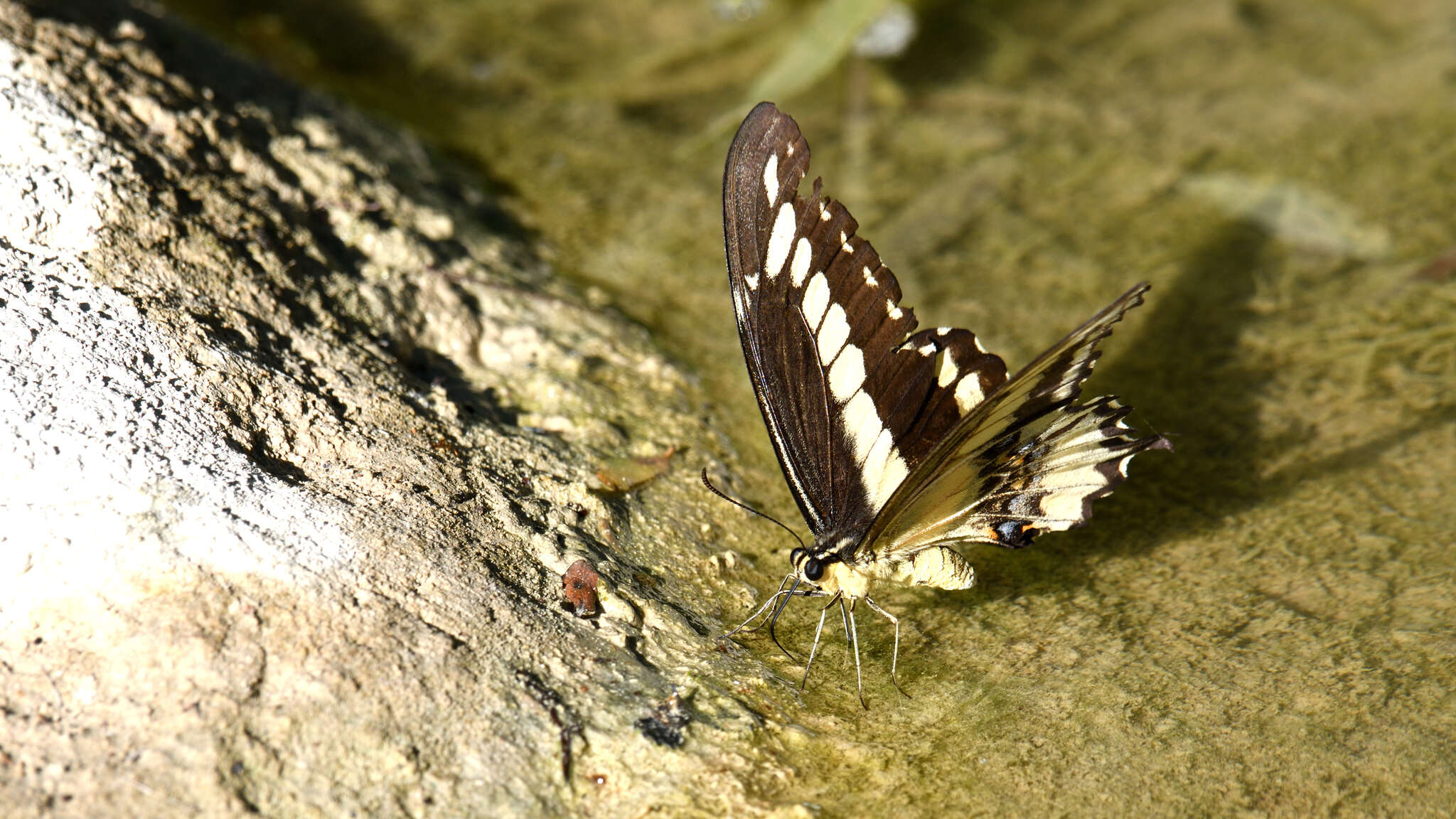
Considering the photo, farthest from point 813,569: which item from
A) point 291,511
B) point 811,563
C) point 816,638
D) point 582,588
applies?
point 291,511

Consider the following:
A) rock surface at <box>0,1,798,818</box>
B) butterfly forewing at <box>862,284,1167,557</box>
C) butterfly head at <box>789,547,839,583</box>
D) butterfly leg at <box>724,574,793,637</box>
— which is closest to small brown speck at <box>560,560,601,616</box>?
rock surface at <box>0,1,798,818</box>

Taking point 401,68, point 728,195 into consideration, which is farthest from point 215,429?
point 401,68

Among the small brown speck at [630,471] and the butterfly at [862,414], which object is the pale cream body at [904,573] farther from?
the small brown speck at [630,471]

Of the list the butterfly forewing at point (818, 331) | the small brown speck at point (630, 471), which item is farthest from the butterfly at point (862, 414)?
the small brown speck at point (630, 471)

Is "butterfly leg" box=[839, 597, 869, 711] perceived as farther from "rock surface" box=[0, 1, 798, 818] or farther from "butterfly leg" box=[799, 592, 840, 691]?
"rock surface" box=[0, 1, 798, 818]

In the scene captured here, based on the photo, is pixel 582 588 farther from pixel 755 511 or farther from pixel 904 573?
pixel 904 573
